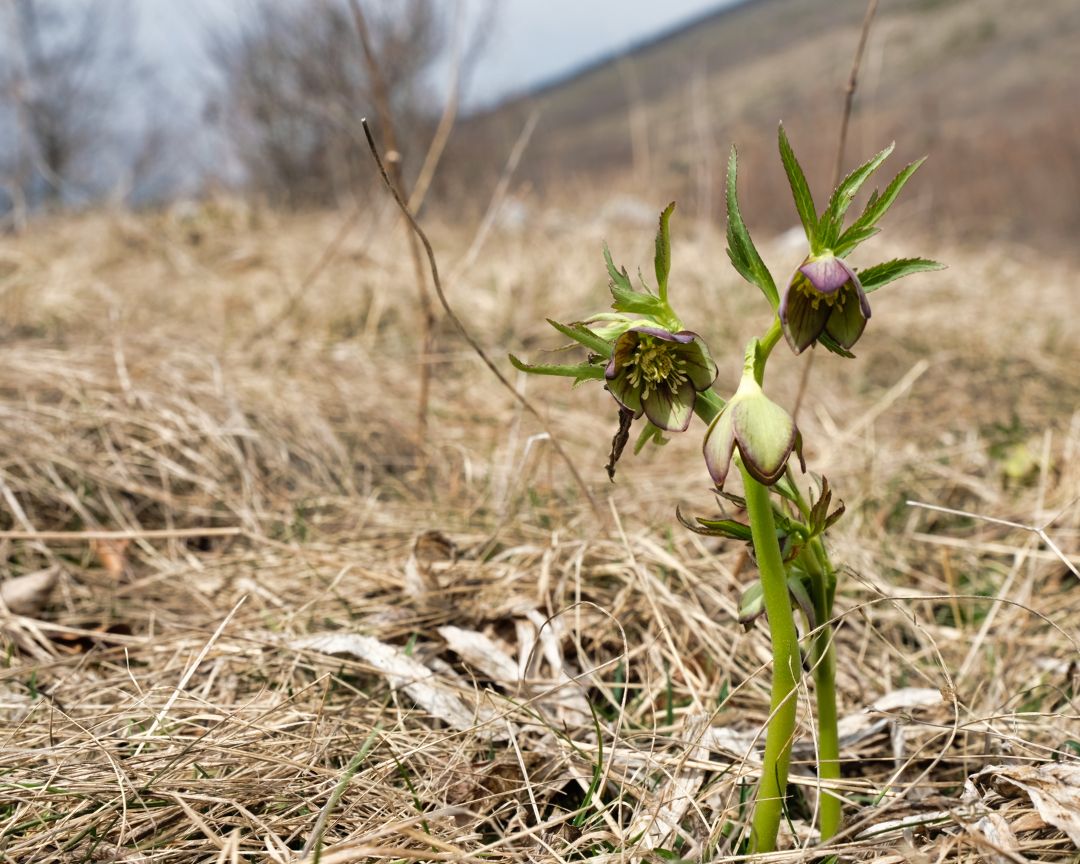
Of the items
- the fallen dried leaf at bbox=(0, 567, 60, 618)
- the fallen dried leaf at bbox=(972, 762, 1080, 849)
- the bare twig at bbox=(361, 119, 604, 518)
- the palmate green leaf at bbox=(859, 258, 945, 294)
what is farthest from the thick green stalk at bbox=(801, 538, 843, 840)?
the fallen dried leaf at bbox=(0, 567, 60, 618)

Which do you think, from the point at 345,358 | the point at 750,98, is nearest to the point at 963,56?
the point at 750,98

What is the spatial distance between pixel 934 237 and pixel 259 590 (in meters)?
6.91

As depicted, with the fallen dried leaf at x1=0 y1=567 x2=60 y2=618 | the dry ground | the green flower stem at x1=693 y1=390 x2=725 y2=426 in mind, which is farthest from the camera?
the fallen dried leaf at x1=0 y1=567 x2=60 y2=618

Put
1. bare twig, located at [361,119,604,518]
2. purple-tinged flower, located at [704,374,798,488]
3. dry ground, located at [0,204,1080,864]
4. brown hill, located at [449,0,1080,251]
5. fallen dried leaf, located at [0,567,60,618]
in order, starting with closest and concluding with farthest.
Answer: purple-tinged flower, located at [704,374,798,488] → dry ground, located at [0,204,1080,864] → bare twig, located at [361,119,604,518] → fallen dried leaf, located at [0,567,60,618] → brown hill, located at [449,0,1080,251]

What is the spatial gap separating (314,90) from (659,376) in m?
9.56

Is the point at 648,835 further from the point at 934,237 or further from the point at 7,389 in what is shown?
the point at 934,237

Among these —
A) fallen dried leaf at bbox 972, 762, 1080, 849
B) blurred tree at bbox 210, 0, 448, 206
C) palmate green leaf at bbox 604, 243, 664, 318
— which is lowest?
fallen dried leaf at bbox 972, 762, 1080, 849

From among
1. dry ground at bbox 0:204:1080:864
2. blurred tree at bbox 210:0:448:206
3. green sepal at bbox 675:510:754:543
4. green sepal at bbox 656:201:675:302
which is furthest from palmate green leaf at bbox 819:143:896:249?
blurred tree at bbox 210:0:448:206

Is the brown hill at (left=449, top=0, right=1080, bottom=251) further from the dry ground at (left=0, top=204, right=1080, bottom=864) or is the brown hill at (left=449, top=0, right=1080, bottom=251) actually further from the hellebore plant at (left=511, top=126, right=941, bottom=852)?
the hellebore plant at (left=511, top=126, right=941, bottom=852)

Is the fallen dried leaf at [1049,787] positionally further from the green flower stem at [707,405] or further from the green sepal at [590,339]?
the green sepal at [590,339]

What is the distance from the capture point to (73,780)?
907 mm

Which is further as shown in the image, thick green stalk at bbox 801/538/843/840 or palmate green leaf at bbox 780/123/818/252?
thick green stalk at bbox 801/538/843/840

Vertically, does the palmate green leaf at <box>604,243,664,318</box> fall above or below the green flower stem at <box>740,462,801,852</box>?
above

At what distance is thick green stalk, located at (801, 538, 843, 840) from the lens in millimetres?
858
